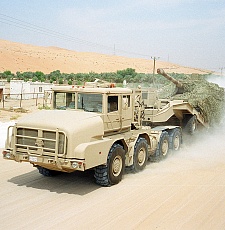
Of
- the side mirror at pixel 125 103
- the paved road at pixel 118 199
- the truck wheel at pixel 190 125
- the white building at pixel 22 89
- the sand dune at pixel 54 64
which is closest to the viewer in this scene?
the paved road at pixel 118 199

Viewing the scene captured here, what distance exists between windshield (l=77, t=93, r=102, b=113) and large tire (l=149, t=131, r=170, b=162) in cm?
353

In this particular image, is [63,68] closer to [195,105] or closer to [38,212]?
[195,105]

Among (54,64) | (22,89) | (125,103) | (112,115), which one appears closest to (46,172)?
(112,115)

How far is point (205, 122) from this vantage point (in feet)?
48.7

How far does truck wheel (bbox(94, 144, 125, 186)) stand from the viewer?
27.6ft

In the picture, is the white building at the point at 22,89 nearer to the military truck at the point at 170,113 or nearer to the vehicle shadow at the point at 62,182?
the military truck at the point at 170,113

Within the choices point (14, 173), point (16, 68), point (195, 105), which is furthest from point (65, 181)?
point (16, 68)

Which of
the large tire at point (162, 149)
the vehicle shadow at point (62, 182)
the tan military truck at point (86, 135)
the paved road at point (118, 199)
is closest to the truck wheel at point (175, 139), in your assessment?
the large tire at point (162, 149)

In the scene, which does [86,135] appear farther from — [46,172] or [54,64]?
[54,64]

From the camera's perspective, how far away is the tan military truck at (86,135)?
25.0 ft

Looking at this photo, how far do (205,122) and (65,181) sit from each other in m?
7.71

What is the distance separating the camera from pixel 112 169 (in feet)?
28.3

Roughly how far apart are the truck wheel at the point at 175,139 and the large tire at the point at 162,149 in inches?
10.2

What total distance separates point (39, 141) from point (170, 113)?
6172mm
